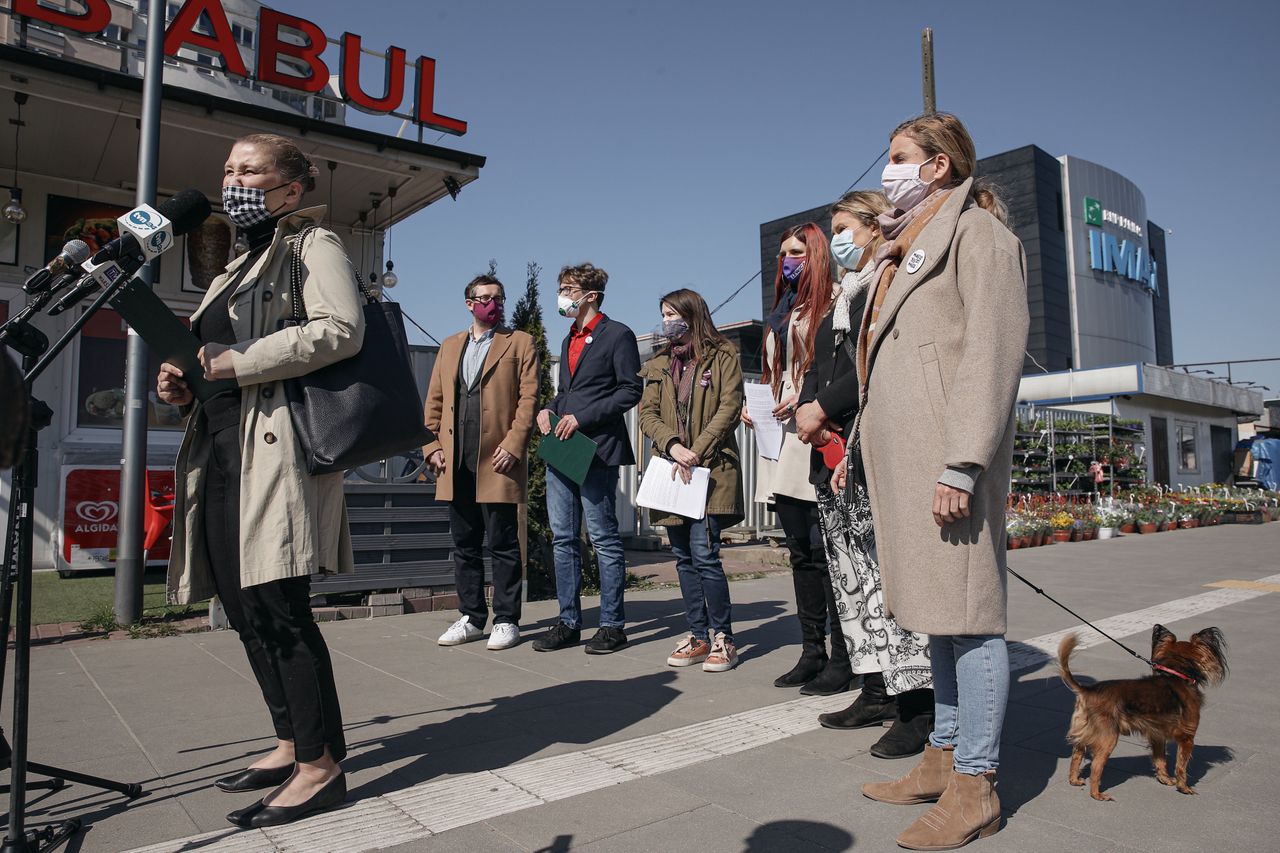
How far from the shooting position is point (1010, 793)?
112 inches

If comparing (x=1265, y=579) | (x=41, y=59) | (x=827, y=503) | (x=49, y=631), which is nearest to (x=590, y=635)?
(x=827, y=503)

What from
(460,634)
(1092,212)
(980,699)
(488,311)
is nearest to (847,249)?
(980,699)

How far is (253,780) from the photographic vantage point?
285 cm

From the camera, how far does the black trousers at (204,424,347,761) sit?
8.80ft

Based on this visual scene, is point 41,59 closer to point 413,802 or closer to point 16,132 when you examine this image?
point 16,132

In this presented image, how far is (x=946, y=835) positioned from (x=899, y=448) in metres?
1.06

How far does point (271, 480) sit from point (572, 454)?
262 centimetres

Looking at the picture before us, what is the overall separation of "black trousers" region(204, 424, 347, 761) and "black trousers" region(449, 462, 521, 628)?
2475mm

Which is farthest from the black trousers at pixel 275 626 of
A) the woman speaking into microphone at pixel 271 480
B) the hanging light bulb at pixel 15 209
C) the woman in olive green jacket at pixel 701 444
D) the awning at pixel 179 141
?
the hanging light bulb at pixel 15 209

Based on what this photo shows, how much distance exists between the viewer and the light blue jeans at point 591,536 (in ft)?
17.1

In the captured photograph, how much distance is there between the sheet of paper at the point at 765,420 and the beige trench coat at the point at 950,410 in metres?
1.62

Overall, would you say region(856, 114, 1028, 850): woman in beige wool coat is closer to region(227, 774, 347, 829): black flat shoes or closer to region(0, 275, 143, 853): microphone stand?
region(227, 774, 347, 829): black flat shoes

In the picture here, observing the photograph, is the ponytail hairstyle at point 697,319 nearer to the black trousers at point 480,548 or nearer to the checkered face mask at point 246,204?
the black trousers at point 480,548

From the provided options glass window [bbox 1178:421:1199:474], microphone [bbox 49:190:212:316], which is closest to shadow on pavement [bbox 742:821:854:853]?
microphone [bbox 49:190:212:316]
